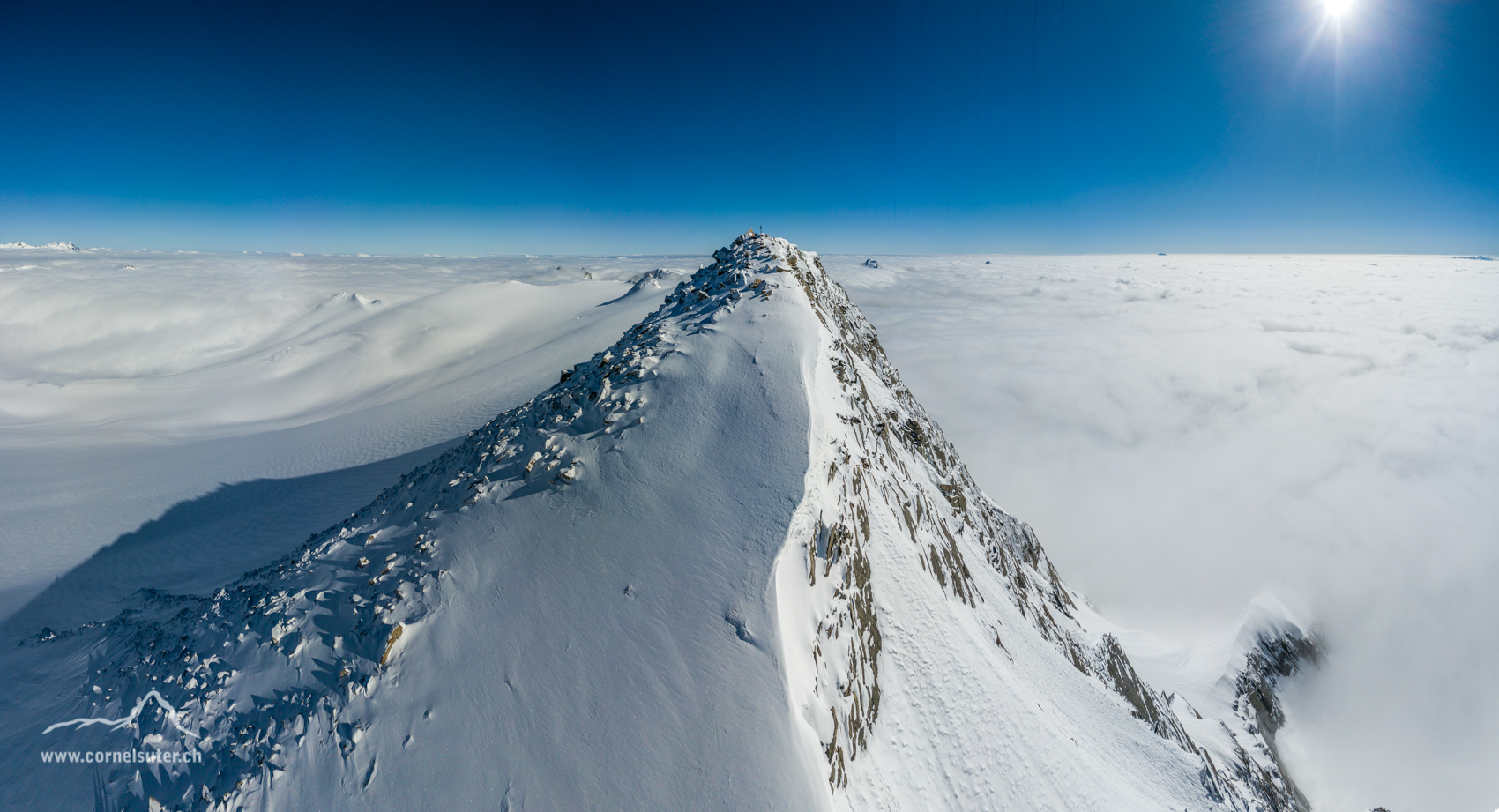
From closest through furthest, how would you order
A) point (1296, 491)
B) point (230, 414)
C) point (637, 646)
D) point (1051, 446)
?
point (637, 646), point (230, 414), point (1296, 491), point (1051, 446)

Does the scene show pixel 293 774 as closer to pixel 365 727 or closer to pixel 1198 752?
pixel 365 727

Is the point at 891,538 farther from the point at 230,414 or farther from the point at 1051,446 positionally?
the point at 1051,446

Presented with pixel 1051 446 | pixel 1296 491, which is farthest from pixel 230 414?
pixel 1296 491

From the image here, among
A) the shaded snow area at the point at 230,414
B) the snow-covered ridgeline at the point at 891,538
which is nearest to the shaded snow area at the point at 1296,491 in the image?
the snow-covered ridgeline at the point at 891,538

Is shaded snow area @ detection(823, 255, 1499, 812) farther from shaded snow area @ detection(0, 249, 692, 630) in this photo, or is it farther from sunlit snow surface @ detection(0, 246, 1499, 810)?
shaded snow area @ detection(0, 249, 692, 630)

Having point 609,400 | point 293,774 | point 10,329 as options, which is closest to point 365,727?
point 293,774

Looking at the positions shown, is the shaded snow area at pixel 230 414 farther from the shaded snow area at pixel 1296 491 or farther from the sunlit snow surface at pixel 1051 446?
the shaded snow area at pixel 1296 491

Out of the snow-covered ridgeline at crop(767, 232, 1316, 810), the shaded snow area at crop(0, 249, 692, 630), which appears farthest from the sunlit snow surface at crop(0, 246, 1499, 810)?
the snow-covered ridgeline at crop(767, 232, 1316, 810)
